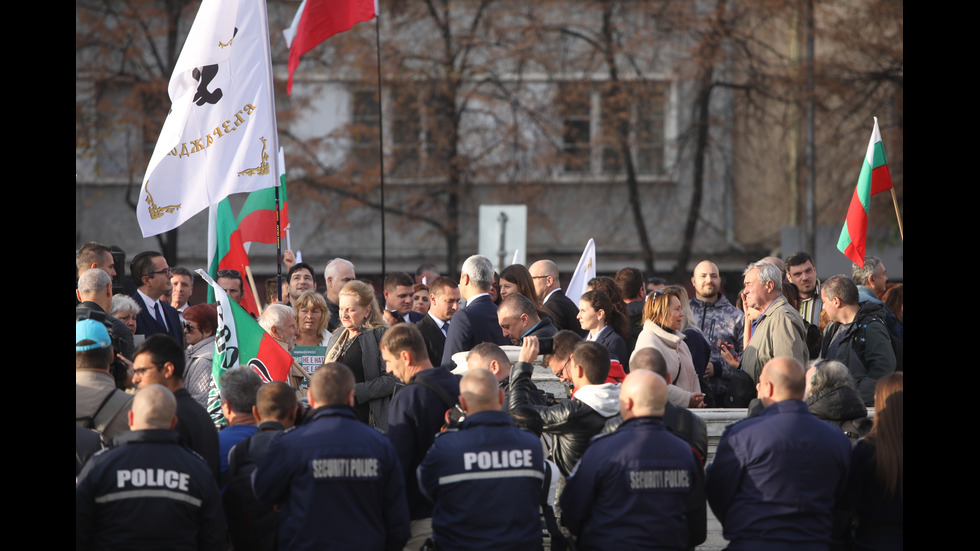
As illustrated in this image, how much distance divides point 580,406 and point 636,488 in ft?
2.28

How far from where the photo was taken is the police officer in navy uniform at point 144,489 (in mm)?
4652

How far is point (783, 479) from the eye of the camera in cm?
501

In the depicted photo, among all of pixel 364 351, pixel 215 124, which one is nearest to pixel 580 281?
pixel 364 351

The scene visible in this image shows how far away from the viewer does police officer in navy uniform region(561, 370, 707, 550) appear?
4.98m

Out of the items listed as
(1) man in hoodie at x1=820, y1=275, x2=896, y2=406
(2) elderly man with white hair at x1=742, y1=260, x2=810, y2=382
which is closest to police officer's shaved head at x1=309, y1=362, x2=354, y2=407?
(2) elderly man with white hair at x1=742, y1=260, x2=810, y2=382

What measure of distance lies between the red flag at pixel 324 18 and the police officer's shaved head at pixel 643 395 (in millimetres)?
5371

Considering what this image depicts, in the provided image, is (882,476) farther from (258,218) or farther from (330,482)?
(258,218)

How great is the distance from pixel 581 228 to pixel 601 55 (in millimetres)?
3383

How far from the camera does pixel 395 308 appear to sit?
336 inches

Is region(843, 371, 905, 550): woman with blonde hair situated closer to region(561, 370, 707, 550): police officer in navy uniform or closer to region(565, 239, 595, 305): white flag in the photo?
region(561, 370, 707, 550): police officer in navy uniform

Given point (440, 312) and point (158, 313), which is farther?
point (158, 313)

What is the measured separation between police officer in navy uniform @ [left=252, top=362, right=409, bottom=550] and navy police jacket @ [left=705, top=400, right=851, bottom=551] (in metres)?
1.66

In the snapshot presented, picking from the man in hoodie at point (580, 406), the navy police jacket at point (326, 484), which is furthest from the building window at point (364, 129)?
the navy police jacket at point (326, 484)
